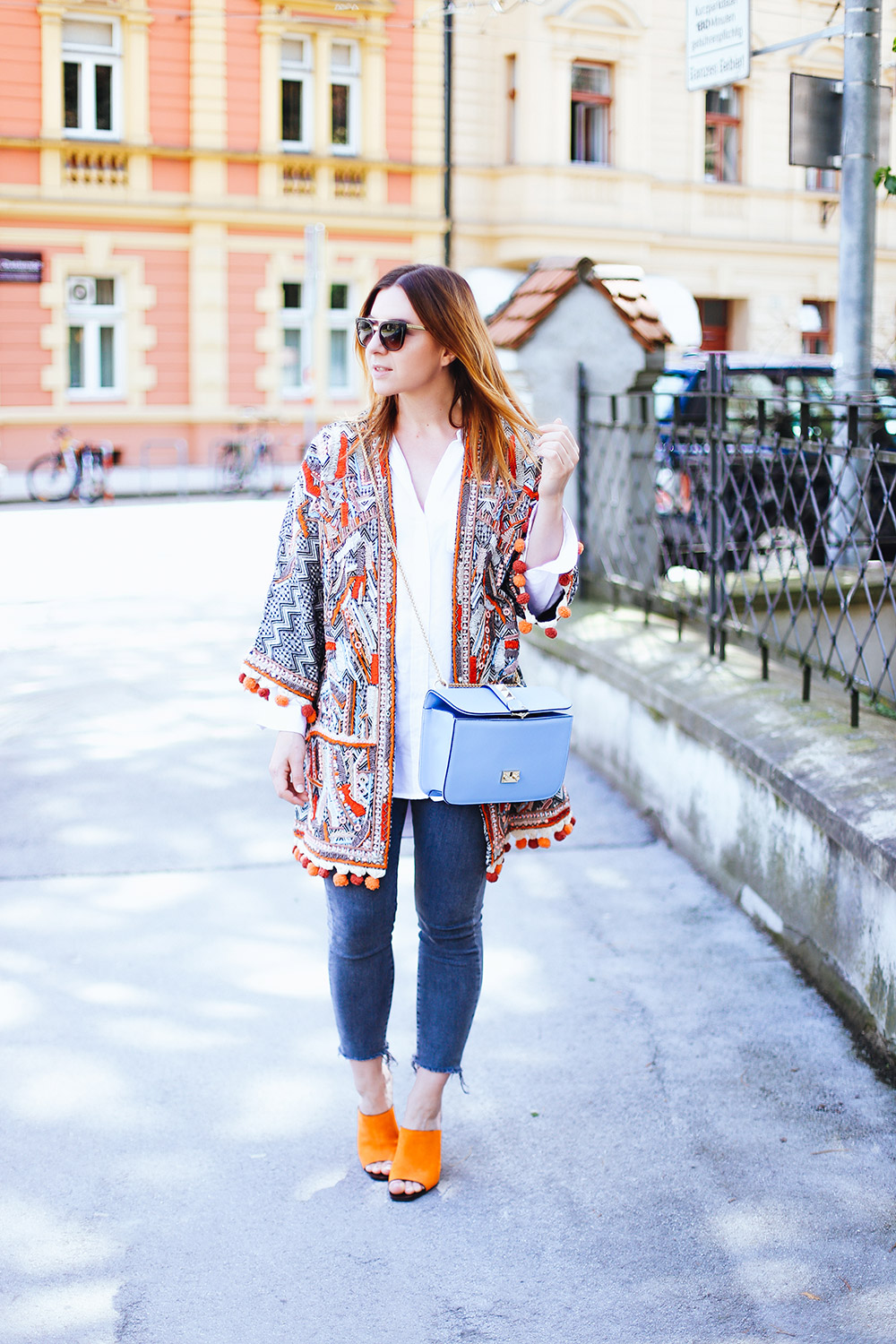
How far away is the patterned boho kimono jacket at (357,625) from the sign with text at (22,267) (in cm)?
2046

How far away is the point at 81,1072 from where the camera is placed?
334 centimetres

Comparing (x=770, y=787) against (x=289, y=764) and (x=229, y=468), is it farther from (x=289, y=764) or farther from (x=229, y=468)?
(x=229, y=468)

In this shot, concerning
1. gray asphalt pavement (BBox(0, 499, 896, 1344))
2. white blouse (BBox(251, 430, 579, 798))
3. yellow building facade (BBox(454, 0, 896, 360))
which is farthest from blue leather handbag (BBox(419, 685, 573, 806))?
yellow building facade (BBox(454, 0, 896, 360))

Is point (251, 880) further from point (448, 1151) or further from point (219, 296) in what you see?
point (219, 296)

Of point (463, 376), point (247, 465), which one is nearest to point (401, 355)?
point (463, 376)

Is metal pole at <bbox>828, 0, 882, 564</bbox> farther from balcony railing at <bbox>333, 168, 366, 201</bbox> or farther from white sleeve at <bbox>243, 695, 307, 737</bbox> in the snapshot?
balcony railing at <bbox>333, 168, 366, 201</bbox>

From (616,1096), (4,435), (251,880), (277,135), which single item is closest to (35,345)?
(4,435)

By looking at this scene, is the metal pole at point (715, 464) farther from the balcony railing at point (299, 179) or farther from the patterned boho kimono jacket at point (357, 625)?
the balcony railing at point (299, 179)

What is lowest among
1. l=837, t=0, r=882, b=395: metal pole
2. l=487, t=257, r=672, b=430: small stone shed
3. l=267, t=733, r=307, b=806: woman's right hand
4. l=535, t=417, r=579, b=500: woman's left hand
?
l=267, t=733, r=307, b=806: woman's right hand

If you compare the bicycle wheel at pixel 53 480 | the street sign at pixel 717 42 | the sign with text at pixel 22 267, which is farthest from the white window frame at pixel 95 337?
the street sign at pixel 717 42

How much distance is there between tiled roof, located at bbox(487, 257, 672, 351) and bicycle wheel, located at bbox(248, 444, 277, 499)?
14.4 metres

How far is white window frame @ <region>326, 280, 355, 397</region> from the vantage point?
24.3 m

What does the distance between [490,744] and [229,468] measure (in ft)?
62.5

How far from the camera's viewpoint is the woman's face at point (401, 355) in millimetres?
2760
